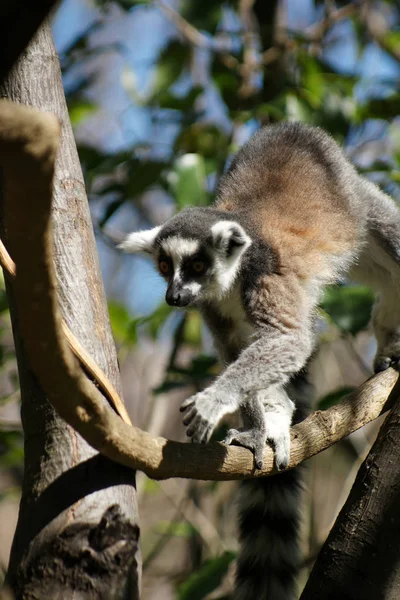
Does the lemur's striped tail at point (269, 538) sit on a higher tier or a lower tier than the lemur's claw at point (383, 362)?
lower

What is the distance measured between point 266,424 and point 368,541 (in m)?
0.69

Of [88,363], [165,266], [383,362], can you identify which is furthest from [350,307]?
[88,363]

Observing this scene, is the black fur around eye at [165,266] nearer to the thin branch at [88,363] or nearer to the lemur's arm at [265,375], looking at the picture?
the lemur's arm at [265,375]

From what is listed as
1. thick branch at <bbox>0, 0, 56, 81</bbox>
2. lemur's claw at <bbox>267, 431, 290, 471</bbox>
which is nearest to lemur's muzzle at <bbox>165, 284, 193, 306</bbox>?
lemur's claw at <bbox>267, 431, 290, 471</bbox>

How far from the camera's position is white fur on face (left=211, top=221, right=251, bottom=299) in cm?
291

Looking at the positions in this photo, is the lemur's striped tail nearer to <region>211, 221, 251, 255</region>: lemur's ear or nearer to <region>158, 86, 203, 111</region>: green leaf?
<region>211, 221, 251, 255</region>: lemur's ear

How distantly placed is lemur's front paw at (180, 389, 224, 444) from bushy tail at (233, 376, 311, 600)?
0.55m

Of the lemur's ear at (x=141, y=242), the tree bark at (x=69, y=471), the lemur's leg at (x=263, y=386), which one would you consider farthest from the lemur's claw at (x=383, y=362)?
the tree bark at (x=69, y=471)

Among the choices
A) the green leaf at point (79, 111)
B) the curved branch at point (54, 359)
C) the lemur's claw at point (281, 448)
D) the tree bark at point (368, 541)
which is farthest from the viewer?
the green leaf at point (79, 111)

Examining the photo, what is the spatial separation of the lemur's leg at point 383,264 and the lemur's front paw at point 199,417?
98 cm

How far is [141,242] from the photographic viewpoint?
3188mm

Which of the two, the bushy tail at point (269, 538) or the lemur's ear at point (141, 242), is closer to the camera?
the bushy tail at point (269, 538)

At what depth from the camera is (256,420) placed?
2662 millimetres

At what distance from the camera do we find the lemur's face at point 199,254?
2.92 m
